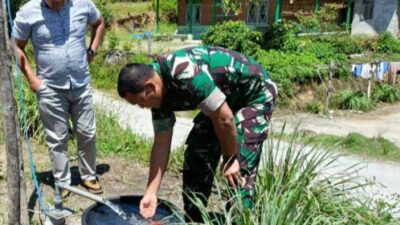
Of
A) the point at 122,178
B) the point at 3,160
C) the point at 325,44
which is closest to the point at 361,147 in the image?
the point at 122,178

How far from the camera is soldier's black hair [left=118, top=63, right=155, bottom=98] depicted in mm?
2346

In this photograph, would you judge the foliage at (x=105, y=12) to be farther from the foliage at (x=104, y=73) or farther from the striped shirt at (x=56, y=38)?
the striped shirt at (x=56, y=38)

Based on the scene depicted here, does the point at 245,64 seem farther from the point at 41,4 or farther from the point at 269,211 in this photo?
the point at 41,4

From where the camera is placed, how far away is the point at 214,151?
10.2ft

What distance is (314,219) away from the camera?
2.67 metres

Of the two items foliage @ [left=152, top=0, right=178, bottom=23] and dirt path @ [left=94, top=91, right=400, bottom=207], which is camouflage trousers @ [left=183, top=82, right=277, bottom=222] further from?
foliage @ [left=152, top=0, right=178, bottom=23]

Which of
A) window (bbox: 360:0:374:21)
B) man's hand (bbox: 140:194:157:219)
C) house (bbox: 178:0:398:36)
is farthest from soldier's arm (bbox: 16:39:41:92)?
window (bbox: 360:0:374:21)

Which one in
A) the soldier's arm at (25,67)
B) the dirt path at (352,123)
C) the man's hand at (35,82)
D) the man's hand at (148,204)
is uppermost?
the soldier's arm at (25,67)

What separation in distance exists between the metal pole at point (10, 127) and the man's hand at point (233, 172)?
124 cm

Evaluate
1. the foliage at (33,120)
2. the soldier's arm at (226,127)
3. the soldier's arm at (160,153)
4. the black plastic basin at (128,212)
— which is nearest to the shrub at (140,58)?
the foliage at (33,120)

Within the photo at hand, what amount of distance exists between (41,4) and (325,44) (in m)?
10.5

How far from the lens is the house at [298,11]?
19.8 m

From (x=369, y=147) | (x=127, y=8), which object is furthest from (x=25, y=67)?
(x=127, y=8)

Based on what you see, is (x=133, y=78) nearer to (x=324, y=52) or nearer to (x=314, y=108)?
(x=314, y=108)
